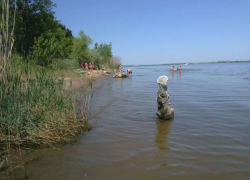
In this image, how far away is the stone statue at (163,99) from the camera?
5.28 m

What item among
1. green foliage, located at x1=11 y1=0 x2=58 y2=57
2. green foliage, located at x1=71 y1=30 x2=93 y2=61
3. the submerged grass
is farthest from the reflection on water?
green foliage, located at x1=71 y1=30 x2=93 y2=61

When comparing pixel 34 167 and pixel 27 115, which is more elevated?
pixel 27 115

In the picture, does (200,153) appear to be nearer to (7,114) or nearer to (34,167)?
(34,167)

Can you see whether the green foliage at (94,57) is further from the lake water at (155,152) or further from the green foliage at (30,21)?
the lake water at (155,152)

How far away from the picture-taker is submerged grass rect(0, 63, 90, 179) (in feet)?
11.1

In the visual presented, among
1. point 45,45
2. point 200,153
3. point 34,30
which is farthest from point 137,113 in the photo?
point 34,30

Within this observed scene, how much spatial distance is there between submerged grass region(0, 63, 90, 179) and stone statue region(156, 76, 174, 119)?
2302mm

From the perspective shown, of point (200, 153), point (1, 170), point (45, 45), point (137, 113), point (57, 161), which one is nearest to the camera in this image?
point (1, 170)

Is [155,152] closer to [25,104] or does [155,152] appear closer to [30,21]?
[25,104]

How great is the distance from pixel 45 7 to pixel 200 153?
19400 mm

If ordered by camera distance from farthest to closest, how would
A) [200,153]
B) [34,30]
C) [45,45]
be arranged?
[34,30]
[45,45]
[200,153]

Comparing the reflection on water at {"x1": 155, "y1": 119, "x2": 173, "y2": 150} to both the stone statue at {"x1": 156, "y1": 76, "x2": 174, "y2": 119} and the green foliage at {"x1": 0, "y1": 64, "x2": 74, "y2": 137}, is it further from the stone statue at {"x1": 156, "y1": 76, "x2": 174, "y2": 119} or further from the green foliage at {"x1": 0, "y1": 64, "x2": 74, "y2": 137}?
the green foliage at {"x1": 0, "y1": 64, "x2": 74, "y2": 137}

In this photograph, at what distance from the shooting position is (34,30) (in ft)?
59.1

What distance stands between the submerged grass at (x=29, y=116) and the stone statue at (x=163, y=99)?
7.55 ft
